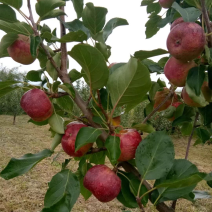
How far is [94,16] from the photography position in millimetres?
622

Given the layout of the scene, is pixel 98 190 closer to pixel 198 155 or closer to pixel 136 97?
pixel 136 97

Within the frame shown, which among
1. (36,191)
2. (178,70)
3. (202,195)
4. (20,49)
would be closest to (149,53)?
(178,70)

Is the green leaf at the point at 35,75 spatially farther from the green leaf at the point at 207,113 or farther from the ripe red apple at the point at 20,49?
the green leaf at the point at 207,113

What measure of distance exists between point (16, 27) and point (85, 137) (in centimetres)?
28

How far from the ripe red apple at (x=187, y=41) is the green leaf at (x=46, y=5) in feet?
0.92

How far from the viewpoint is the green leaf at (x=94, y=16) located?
0.62m

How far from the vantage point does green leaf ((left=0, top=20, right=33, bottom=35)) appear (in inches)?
20.3

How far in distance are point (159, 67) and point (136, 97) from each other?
24 cm

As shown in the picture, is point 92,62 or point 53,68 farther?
point 53,68

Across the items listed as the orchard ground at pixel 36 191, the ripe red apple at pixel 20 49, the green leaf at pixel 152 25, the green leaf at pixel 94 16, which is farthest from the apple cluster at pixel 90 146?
the orchard ground at pixel 36 191

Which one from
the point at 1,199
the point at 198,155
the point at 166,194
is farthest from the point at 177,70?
the point at 198,155

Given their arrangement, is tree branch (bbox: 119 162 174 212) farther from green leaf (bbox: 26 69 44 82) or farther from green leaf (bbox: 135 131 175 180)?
green leaf (bbox: 26 69 44 82)

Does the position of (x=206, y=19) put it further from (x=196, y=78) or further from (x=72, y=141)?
(x=72, y=141)

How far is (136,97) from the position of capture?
0.55 meters
